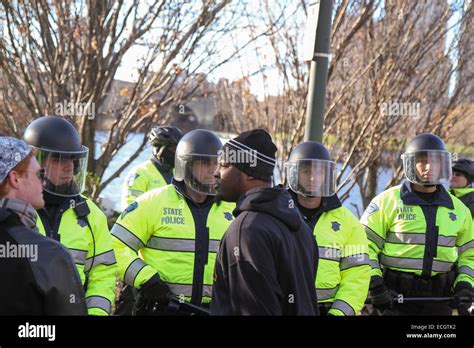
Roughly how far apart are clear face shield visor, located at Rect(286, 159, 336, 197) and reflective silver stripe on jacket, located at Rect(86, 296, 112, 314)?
1774 mm

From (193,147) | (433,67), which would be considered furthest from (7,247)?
(433,67)

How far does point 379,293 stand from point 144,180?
2.95 metres

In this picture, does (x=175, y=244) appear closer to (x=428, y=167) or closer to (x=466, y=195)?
(x=428, y=167)

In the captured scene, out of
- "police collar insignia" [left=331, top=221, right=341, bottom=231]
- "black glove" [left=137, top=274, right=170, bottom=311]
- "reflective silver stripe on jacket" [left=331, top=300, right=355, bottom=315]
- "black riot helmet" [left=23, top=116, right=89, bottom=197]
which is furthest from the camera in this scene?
"police collar insignia" [left=331, top=221, right=341, bottom=231]

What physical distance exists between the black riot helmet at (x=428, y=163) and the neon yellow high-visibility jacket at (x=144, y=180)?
2.66 meters

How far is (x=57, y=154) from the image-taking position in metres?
4.26

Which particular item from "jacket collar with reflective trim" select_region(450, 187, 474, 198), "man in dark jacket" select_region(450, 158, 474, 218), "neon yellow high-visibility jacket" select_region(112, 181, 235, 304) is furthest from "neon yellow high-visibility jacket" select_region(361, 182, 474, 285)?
"neon yellow high-visibility jacket" select_region(112, 181, 235, 304)

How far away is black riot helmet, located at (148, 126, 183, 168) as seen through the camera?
741 centimetres

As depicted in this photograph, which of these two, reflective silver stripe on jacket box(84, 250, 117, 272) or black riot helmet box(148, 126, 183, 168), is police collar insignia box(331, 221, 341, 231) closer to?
reflective silver stripe on jacket box(84, 250, 117, 272)

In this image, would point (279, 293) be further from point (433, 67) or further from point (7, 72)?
point (433, 67)

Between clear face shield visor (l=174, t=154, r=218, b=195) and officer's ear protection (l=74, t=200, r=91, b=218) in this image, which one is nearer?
officer's ear protection (l=74, t=200, r=91, b=218)

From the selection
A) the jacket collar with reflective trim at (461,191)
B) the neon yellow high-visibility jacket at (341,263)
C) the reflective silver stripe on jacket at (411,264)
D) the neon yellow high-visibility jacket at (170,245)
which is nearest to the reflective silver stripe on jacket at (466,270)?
the reflective silver stripe on jacket at (411,264)

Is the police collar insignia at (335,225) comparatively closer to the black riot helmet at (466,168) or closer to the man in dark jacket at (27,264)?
the man in dark jacket at (27,264)

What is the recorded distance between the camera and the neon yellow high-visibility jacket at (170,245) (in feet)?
15.4
